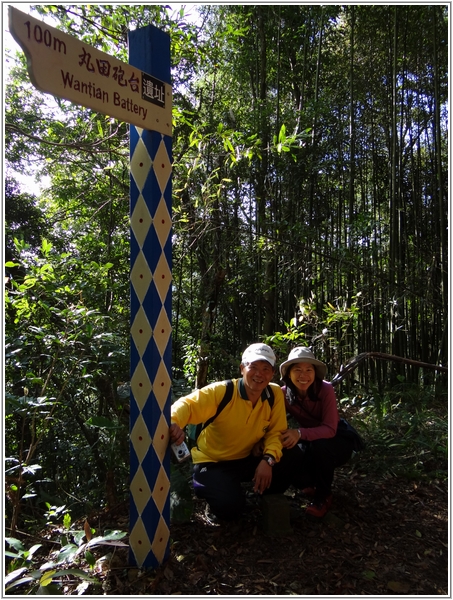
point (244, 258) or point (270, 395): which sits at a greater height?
point (244, 258)

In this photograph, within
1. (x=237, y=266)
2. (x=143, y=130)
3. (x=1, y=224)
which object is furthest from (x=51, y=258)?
(x=237, y=266)

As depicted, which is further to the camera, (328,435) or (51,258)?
(51,258)

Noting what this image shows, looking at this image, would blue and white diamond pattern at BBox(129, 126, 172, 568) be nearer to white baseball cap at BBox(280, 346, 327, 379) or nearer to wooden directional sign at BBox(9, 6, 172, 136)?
wooden directional sign at BBox(9, 6, 172, 136)

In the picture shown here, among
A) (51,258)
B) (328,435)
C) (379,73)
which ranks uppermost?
(379,73)

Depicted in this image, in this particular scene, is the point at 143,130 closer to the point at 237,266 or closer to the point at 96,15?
the point at 96,15

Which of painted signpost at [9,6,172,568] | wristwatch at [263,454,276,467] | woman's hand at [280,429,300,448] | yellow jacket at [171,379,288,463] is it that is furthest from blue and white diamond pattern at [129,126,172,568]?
woman's hand at [280,429,300,448]

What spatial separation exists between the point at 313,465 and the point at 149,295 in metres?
1.41

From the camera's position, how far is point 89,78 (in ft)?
5.37

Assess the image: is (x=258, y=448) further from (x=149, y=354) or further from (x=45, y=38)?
(x=45, y=38)

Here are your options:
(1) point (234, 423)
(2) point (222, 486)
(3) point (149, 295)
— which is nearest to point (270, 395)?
(1) point (234, 423)

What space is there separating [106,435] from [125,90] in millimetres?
2712

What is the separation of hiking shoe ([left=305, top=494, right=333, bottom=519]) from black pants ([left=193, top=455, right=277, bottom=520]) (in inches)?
14.8

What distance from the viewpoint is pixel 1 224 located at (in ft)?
6.47

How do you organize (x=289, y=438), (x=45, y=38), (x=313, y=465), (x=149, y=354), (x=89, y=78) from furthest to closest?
(x=313, y=465) < (x=289, y=438) < (x=149, y=354) < (x=89, y=78) < (x=45, y=38)
